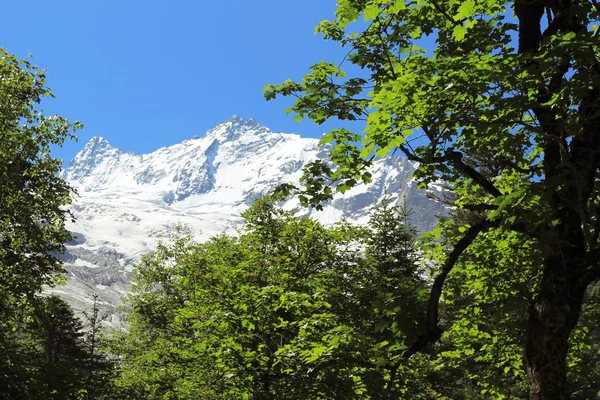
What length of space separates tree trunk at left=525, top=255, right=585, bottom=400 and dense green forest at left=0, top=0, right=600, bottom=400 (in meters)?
0.02

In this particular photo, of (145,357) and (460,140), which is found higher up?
(460,140)

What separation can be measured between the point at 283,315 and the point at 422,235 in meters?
11.8

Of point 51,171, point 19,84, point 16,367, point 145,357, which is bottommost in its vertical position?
point 16,367

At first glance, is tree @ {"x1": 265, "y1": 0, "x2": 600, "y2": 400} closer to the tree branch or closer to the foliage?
the tree branch

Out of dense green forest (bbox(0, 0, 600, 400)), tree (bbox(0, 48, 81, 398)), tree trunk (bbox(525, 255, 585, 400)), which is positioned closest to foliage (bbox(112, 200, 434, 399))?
dense green forest (bbox(0, 0, 600, 400))

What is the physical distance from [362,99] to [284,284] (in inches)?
467

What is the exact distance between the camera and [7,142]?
16844 mm

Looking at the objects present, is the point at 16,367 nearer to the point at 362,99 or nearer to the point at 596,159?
the point at 362,99

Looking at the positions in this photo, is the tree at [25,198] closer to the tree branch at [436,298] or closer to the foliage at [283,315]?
the foliage at [283,315]

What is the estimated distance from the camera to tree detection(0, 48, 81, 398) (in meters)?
15.8

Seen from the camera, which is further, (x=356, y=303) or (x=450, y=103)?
(x=356, y=303)

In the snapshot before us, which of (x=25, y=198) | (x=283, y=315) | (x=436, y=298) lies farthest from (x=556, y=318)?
(x=25, y=198)

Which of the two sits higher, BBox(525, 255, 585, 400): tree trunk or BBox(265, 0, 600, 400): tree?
BBox(265, 0, 600, 400): tree

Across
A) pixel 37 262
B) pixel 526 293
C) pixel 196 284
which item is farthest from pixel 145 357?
pixel 526 293
